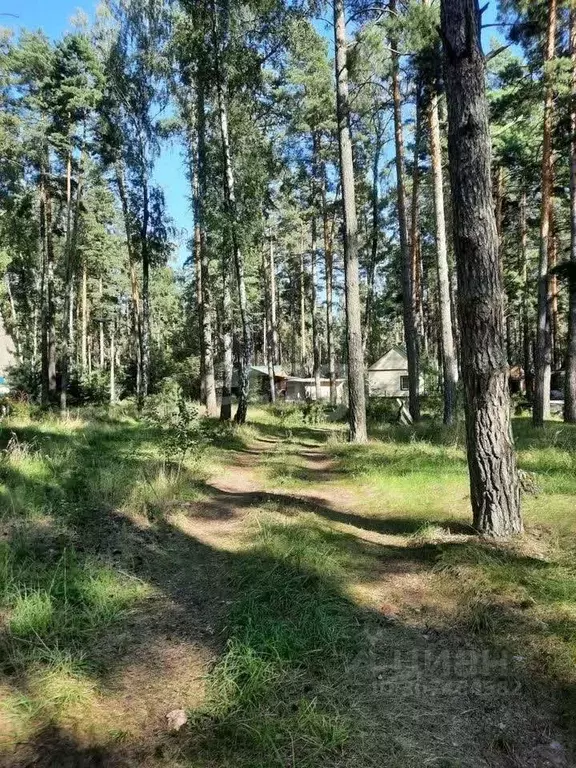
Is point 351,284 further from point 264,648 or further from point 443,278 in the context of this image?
point 264,648

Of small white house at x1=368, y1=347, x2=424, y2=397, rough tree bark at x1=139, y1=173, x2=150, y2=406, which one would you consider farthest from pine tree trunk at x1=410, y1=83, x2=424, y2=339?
rough tree bark at x1=139, y1=173, x2=150, y2=406

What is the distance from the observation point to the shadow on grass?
7.14 ft

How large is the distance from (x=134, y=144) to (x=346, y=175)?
11.2 m

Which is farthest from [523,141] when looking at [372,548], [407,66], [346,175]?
[372,548]

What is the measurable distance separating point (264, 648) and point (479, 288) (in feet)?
10.4

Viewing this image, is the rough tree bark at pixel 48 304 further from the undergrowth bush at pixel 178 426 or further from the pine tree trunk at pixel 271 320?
the undergrowth bush at pixel 178 426

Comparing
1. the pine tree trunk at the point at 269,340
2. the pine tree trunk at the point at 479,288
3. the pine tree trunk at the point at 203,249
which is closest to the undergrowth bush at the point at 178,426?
the pine tree trunk at the point at 479,288

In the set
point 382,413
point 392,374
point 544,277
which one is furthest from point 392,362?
point 544,277

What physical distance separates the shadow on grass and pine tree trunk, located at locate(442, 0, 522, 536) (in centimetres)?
48

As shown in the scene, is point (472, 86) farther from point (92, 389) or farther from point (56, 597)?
point (92, 389)

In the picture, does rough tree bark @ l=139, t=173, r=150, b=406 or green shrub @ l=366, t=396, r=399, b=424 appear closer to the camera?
green shrub @ l=366, t=396, r=399, b=424

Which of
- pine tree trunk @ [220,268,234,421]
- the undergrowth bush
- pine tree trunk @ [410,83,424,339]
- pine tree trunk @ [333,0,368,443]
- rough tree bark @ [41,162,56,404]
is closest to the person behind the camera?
the undergrowth bush

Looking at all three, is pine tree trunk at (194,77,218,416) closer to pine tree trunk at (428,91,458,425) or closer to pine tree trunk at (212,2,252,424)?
pine tree trunk at (212,2,252,424)

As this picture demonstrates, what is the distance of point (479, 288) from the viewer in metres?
4.18
